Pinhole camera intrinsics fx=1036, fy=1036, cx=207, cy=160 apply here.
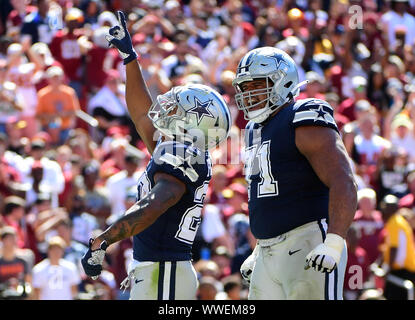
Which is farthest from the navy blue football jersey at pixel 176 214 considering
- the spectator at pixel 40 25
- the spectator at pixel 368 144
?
the spectator at pixel 40 25

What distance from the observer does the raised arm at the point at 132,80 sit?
6.35m

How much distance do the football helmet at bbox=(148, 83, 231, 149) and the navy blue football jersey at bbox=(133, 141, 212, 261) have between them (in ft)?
0.35

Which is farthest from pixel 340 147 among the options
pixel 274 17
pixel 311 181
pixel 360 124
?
pixel 274 17

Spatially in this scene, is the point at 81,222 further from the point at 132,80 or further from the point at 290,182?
the point at 290,182

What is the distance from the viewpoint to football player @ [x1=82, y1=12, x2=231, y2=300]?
529 centimetres

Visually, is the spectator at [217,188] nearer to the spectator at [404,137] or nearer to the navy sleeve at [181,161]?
the spectator at [404,137]

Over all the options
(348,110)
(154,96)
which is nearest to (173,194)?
(154,96)

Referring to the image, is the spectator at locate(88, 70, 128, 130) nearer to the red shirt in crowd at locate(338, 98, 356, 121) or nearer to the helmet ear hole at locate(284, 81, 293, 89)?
the red shirt in crowd at locate(338, 98, 356, 121)

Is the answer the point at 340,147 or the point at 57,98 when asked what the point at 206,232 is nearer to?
the point at 57,98

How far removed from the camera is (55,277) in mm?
9164

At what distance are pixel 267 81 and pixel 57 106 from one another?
675 cm

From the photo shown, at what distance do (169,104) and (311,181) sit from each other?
986 mm

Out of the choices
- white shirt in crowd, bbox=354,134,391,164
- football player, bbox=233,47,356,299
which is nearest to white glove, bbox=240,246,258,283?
football player, bbox=233,47,356,299

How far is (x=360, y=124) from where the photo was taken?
11.8 metres
